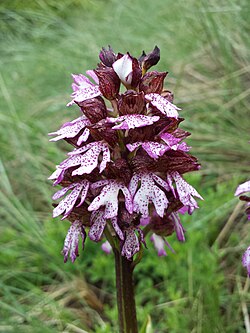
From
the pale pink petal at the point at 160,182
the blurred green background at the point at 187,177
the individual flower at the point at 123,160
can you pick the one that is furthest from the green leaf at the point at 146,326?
the pale pink petal at the point at 160,182

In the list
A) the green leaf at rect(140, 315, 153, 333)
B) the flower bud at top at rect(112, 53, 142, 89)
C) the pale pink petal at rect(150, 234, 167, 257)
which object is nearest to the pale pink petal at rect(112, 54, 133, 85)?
the flower bud at top at rect(112, 53, 142, 89)

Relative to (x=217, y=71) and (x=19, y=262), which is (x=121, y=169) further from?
(x=217, y=71)

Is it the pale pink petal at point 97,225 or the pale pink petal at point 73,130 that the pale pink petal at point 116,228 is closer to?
the pale pink petal at point 97,225

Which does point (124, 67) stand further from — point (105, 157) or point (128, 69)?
point (105, 157)

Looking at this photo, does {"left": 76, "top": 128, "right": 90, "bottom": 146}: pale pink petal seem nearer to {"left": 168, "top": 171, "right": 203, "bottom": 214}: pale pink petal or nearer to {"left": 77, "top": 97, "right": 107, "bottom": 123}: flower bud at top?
{"left": 77, "top": 97, "right": 107, "bottom": 123}: flower bud at top

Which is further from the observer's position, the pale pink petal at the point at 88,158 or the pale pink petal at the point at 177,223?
the pale pink petal at the point at 177,223

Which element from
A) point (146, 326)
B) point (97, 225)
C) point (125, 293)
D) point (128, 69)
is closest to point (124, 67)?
point (128, 69)

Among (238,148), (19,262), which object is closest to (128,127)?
(19,262)
